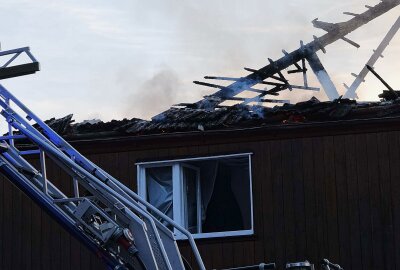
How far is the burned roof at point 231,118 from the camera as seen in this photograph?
16.7m

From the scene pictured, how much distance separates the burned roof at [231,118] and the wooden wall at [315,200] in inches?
11.6

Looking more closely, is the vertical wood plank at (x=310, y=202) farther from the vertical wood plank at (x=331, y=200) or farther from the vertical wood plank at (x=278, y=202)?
the vertical wood plank at (x=278, y=202)

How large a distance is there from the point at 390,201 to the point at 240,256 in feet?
9.15

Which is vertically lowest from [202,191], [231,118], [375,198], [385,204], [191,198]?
[385,204]

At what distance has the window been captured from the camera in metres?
17.5

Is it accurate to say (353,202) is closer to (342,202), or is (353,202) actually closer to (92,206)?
(342,202)

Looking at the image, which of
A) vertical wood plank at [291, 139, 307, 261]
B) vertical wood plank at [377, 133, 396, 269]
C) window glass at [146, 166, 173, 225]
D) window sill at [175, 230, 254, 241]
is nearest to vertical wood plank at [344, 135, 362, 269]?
vertical wood plank at [377, 133, 396, 269]

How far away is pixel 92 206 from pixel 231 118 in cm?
578

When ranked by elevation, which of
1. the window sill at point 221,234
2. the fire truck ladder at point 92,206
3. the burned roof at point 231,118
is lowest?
the window sill at point 221,234

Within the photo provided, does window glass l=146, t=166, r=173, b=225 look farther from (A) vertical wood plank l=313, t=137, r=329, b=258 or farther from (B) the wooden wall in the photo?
(A) vertical wood plank l=313, t=137, r=329, b=258

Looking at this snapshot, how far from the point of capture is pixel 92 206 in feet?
39.7

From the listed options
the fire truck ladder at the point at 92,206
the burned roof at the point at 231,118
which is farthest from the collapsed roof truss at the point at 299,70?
the fire truck ladder at the point at 92,206

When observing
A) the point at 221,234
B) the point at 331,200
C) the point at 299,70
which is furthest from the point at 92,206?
the point at 299,70

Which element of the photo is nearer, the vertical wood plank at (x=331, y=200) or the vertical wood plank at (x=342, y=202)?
the vertical wood plank at (x=342, y=202)
